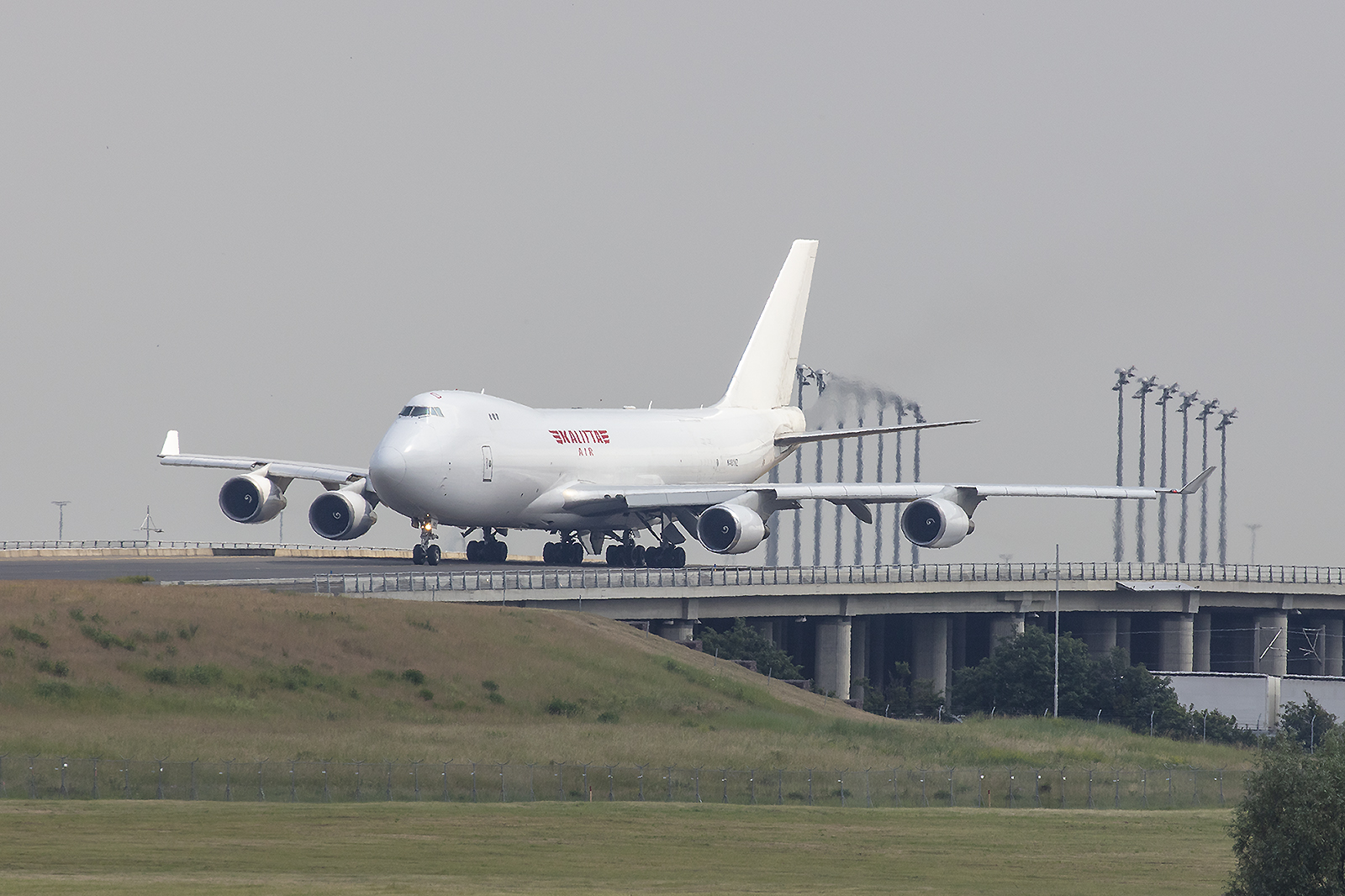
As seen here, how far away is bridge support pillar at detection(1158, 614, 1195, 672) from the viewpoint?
11738cm

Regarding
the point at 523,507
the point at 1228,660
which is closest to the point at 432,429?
the point at 523,507

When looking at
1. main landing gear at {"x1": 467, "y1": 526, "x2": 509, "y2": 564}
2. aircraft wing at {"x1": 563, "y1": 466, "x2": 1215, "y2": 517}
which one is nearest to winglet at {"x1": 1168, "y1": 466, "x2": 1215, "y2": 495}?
aircraft wing at {"x1": 563, "y1": 466, "x2": 1215, "y2": 517}

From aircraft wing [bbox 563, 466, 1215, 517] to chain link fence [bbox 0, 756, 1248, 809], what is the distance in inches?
880

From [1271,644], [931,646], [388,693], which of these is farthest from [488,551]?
[1271,644]

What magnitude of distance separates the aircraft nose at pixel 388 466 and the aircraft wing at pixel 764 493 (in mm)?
9689

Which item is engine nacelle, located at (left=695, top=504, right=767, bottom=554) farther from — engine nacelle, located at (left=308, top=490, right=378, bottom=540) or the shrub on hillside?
the shrub on hillside

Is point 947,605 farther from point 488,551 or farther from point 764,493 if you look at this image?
point 488,551

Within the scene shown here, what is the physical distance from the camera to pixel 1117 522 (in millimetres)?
139250

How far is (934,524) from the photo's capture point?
88562mm

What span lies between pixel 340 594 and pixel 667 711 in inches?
503

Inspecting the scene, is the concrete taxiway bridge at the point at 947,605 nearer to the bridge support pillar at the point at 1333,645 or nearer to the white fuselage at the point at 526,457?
the bridge support pillar at the point at 1333,645

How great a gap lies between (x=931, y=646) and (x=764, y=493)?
2126 cm

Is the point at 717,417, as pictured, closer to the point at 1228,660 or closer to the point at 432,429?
the point at 432,429

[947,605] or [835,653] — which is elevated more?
[947,605]
